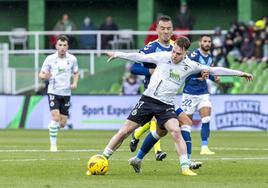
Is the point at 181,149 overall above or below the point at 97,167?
above

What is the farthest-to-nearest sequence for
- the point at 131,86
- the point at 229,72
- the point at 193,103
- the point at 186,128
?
the point at 131,86 → the point at 193,103 → the point at 186,128 → the point at 229,72

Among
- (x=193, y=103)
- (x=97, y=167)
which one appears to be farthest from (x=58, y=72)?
(x=97, y=167)

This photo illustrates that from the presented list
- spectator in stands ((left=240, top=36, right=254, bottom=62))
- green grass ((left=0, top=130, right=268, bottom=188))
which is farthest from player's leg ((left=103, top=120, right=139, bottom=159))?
spectator in stands ((left=240, top=36, right=254, bottom=62))

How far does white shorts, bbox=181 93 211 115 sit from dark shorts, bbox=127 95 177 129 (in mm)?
5539

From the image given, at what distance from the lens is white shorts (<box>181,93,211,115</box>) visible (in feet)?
67.1

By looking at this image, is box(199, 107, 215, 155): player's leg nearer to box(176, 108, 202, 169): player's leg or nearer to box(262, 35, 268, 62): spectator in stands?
box(176, 108, 202, 169): player's leg

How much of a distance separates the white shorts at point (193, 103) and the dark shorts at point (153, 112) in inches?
218

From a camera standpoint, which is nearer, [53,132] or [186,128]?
[186,128]

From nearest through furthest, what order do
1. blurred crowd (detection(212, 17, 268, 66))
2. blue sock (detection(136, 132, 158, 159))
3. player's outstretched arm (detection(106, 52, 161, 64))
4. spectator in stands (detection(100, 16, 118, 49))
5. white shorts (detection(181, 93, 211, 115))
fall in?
player's outstretched arm (detection(106, 52, 161, 64)) < blue sock (detection(136, 132, 158, 159)) < white shorts (detection(181, 93, 211, 115)) < blurred crowd (detection(212, 17, 268, 66)) < spectator in stands (detection(100, 16, 118, 49))

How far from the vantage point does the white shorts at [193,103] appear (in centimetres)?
2045

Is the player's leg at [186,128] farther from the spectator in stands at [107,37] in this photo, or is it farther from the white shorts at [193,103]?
the spectator in stands at [107,37]

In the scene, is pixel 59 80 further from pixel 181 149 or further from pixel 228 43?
pixel 228 43

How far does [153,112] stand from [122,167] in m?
1.56

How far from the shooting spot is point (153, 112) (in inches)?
583
